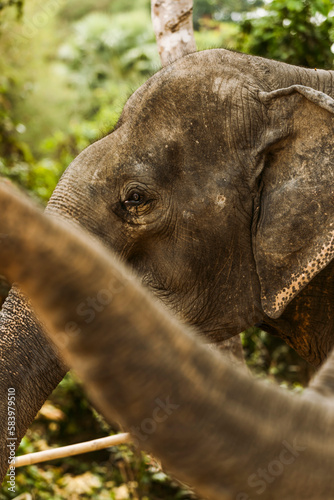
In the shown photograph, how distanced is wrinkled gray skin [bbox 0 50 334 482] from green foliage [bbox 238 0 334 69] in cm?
281

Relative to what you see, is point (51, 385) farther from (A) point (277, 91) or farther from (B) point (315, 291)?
(A) point (277, 91)

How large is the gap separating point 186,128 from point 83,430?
4274mm

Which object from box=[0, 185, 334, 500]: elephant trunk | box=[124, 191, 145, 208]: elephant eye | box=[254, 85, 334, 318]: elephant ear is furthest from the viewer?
box=[124, 191, 145, 208]: elephant eye

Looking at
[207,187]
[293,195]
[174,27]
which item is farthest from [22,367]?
[174,27]

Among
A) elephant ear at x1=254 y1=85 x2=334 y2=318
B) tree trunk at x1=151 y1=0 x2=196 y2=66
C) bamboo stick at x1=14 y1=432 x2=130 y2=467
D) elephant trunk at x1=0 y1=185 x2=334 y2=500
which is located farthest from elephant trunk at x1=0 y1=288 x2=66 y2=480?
tree trunk at x1=151 y1=0 x2=196 y2=66

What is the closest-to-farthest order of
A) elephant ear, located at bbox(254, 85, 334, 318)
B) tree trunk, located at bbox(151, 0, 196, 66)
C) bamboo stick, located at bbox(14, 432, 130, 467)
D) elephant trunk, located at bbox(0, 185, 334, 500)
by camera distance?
elephant trunk, located at bbox(0, 185, 334, 500) → elephant ear, located at bbox(254, 85, 334, 318) → bamboo stick, located at bbox(14, 432, 130, 467) → tree trunk, located at bbox(151, 0, 196, 66)

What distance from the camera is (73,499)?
15.8 feet

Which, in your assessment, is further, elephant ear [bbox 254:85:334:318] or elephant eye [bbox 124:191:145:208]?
elephant eye [bbox 124:191:145:208]

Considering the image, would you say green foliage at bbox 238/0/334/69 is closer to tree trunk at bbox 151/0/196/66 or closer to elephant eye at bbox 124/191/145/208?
tree trunk at bbox 151/0/196/66

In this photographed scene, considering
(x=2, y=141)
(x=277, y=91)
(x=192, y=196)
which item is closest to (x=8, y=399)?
(x=192, y=196)

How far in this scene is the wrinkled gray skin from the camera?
239 cm

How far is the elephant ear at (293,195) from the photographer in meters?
2.33

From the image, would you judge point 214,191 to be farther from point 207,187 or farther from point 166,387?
point 166,387

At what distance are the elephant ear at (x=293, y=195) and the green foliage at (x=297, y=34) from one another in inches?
114
